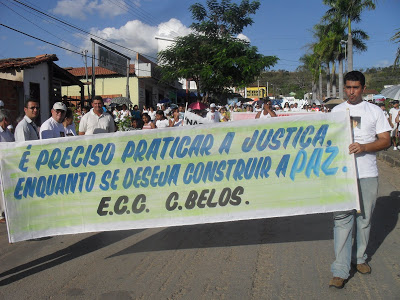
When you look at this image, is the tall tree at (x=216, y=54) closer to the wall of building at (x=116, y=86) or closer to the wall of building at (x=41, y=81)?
the wall of building at (x=116, y=86)

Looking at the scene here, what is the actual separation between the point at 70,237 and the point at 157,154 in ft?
7.57

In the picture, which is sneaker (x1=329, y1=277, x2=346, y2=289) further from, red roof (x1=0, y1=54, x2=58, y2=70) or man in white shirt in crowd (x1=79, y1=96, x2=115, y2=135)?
red roof (x1=0, y1=54, x2=58, y2=70)

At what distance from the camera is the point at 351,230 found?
11.7ft

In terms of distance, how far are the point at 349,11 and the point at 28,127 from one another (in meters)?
32.4

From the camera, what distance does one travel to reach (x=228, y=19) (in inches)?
1186

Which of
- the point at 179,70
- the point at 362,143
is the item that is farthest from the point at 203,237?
the point at 179,70

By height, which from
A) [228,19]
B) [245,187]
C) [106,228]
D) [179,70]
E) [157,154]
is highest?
[228,19]

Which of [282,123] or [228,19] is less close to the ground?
[228,19]

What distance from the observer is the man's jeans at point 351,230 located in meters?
3.48

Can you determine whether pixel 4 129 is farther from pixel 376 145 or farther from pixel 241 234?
pixel 376 145

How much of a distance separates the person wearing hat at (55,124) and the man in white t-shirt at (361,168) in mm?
3814

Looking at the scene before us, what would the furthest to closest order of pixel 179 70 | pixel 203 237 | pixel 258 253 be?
pixel 179 70 < pixel 203 237 < pixel 258 253

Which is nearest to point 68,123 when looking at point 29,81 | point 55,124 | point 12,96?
point 55,124

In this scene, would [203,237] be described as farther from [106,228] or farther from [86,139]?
[86,139]
